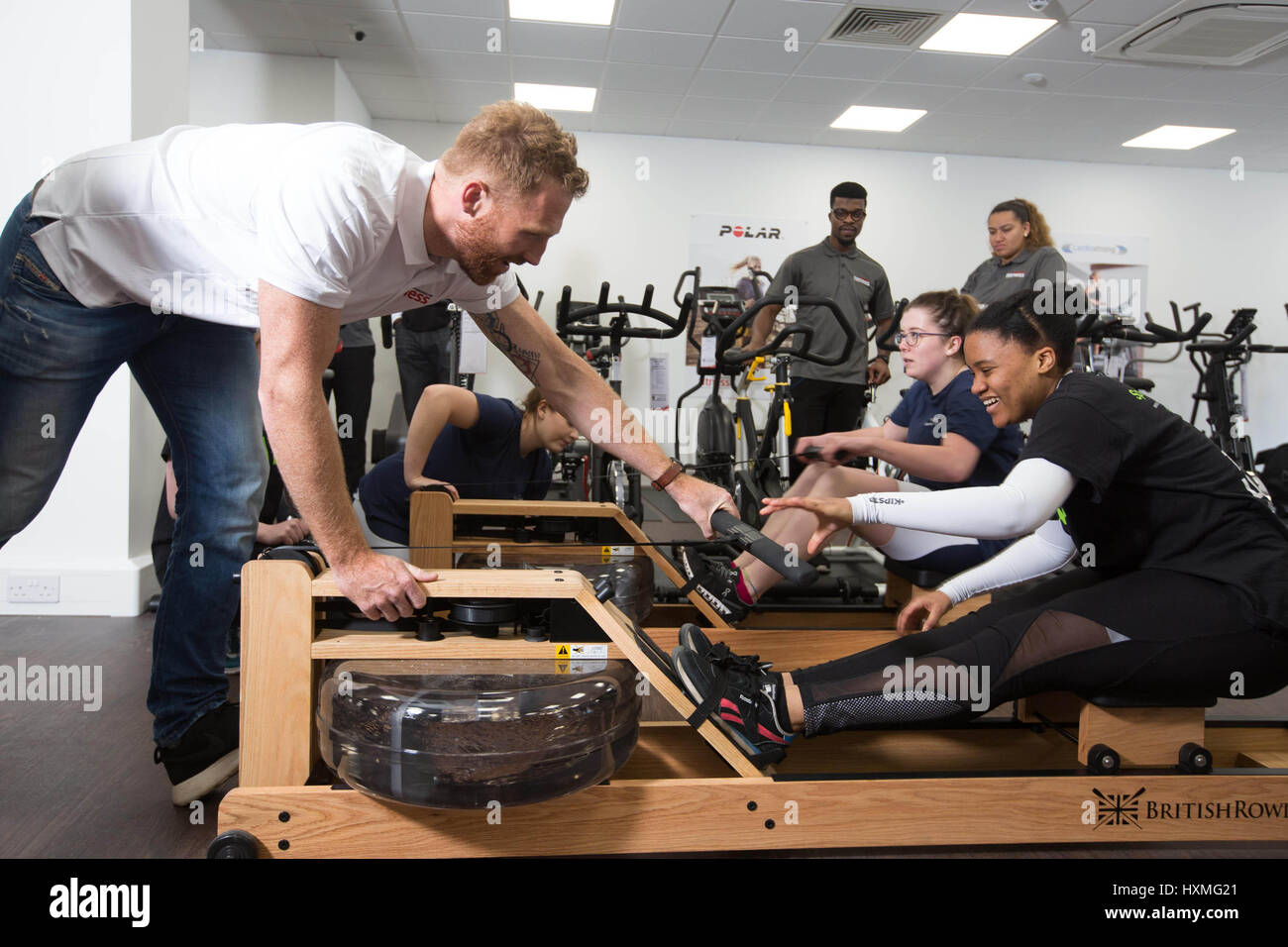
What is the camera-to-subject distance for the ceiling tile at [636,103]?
6.21 m

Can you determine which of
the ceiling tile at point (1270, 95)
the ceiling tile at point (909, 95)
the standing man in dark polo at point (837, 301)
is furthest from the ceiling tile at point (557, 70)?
the ceiling tile at point (1270, 95)

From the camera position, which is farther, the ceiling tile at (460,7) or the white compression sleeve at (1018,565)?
the ceiling tile at (460,7)

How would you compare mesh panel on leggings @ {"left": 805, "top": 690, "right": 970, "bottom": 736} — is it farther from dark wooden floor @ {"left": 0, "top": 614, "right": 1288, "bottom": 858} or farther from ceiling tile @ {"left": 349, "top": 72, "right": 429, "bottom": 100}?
ceiling tile @ {"left": 349, "top": 72, "right": 429, "bottom": 100}

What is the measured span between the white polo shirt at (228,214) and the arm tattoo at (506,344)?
0.26 metres

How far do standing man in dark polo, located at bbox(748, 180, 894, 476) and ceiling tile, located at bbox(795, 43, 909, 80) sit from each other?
1.64 metres

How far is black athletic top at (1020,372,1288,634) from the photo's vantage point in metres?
1.39

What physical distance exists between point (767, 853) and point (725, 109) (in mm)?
6128

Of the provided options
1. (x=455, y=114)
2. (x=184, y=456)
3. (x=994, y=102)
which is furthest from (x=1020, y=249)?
(x=455, y=114)

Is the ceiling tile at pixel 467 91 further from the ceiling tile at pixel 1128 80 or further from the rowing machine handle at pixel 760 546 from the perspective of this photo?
the rowing machine handle at pixel 760 546

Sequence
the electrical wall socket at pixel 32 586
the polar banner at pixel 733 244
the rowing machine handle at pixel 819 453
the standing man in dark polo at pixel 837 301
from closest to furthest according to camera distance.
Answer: the rowing machine handle at pixel 819 453 → the electrical wall socket at pixel 32 586 → the standing man in dark polo at pixel 837 301 → the polar banner at pixel 733 244

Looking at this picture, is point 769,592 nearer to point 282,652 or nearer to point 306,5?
point 282,652

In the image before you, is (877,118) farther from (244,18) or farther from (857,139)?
(244,18)

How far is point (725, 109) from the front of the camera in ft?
21.3
